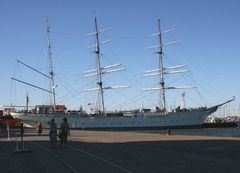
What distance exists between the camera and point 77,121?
323 feet

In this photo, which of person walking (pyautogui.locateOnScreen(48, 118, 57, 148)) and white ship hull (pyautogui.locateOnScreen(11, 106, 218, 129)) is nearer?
person walking (pyautogui.locateOnScreen(48, 118, 57, 148))

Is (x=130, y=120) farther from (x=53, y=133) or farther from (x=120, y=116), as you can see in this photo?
(x=53, y=133)

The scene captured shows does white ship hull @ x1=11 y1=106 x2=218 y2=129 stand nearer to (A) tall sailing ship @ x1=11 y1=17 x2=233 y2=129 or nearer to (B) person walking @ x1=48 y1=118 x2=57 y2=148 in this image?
(A) tall sailing ship @ x1=11 y1=17 x2=233 y2=129

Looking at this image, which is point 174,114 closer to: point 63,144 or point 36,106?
point 36,106

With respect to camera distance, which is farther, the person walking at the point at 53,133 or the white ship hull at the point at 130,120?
the white ship hull at the point at 130,120

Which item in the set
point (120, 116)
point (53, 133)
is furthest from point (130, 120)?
point (53, 133)

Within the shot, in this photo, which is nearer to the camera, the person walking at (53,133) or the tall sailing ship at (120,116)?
the person walking at (53,133)

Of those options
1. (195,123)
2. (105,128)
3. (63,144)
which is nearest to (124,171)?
(63,144)

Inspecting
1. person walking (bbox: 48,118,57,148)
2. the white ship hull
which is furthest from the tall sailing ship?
person walking (bbox: 48,118,57,148)

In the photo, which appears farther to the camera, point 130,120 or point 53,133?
point 130,120

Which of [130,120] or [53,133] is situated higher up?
[130,120]

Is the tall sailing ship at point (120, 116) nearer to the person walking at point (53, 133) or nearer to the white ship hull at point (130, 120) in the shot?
the white ship hull at point (130, 120)

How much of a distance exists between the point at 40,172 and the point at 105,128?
80728mm

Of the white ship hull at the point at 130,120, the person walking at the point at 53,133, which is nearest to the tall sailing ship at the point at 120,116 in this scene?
the white ship hull at the point at 130,120
